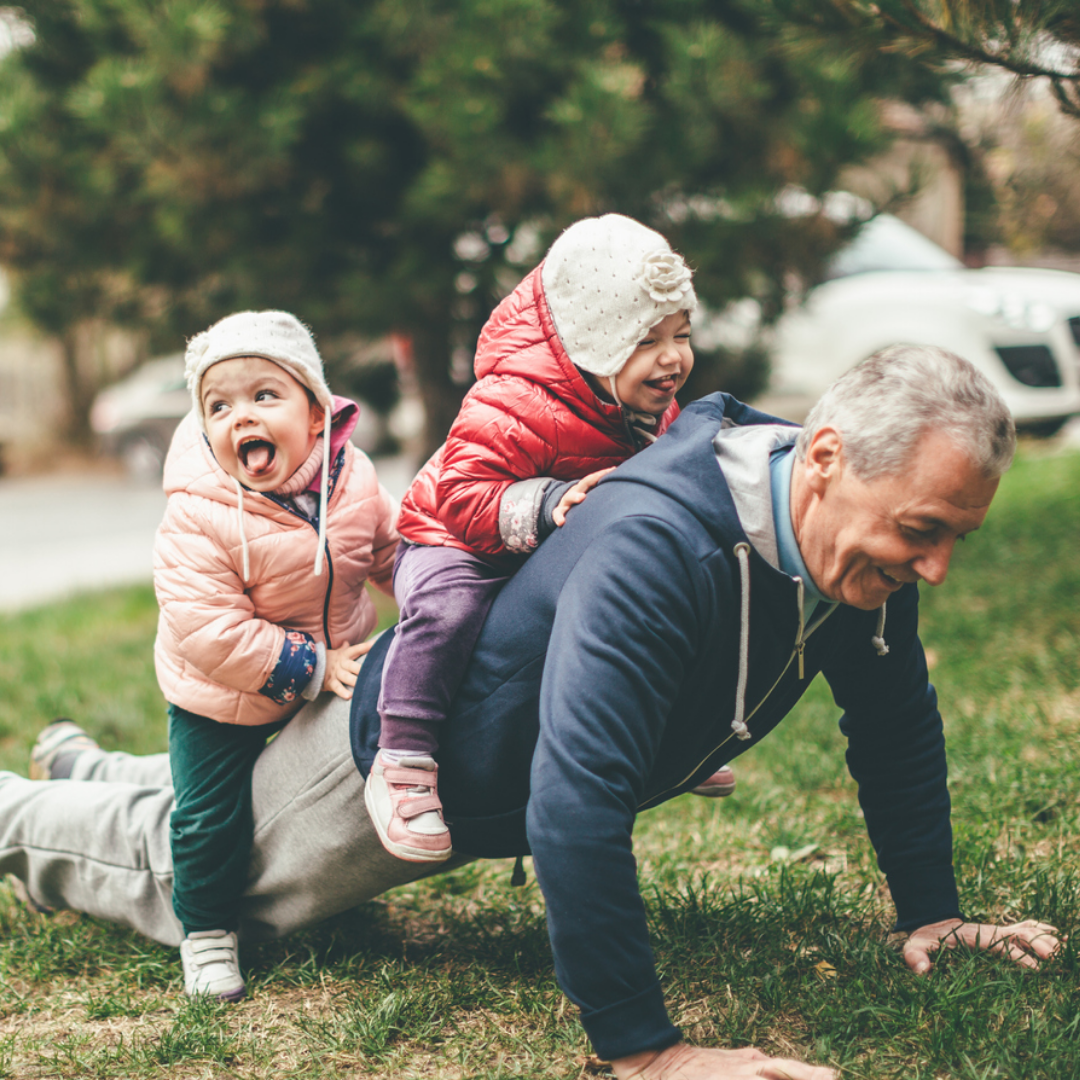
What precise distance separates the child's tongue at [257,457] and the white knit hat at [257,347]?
5.0 inches

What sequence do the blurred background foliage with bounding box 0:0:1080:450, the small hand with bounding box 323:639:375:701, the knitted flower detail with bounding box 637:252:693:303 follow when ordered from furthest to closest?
the blurred background foliage with bounding box 0:0:1080:450 → the small hand with bounding box 323:639:375:701 → the knitted flower detail with bounding box 637:252:693:303

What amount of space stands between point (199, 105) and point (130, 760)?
294cm

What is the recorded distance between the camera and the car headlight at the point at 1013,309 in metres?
7.68

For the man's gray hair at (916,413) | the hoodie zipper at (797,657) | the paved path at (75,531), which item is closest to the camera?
the man's gray hair at (916,413)

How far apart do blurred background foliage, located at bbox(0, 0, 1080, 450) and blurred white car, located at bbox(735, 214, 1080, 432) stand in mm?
1845

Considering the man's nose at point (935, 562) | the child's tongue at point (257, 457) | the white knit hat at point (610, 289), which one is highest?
the white knit hat at point (610, 289)

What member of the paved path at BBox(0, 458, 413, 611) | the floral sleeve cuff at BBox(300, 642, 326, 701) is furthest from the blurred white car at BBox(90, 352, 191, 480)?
the floral sleeve cuff at BBox(300, 642, 326, 701)

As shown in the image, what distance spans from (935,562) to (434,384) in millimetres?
4585

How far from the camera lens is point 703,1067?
180 cm

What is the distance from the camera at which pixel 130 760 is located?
306 centimetres

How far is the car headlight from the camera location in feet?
25.2

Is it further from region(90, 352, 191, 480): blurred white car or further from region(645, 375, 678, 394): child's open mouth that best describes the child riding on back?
region(90, 352, 191, 480): blurred white car

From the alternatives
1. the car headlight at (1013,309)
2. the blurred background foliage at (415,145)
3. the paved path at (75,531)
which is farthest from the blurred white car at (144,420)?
the car headlight at (1013,309)

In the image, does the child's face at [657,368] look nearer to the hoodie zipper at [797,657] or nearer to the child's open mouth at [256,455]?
the hoodie zipper at [797,657]
